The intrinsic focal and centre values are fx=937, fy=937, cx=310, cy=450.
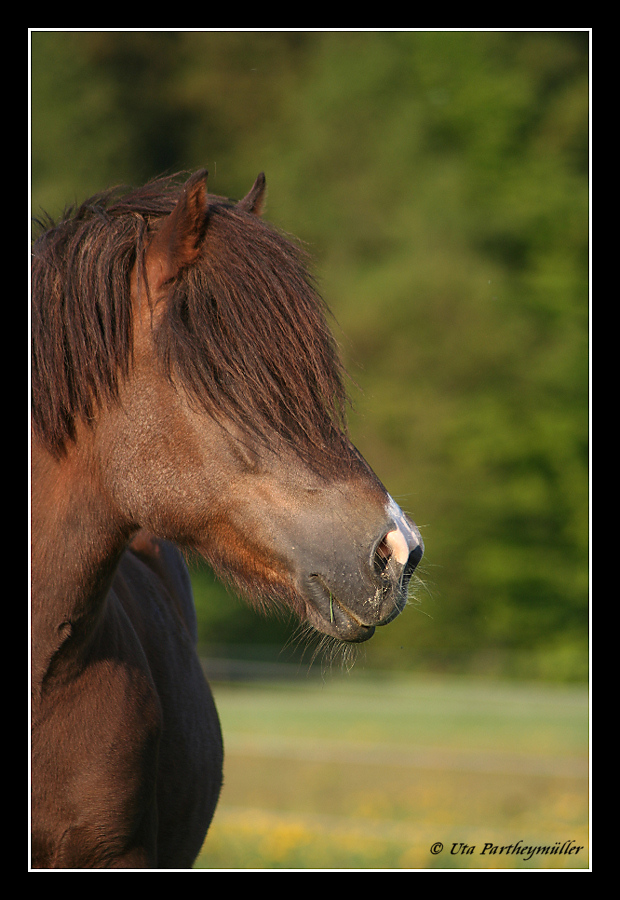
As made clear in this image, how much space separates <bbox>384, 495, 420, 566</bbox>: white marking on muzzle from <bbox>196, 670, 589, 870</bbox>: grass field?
3211 millimetres

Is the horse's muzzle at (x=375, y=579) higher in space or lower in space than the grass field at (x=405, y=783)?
higher

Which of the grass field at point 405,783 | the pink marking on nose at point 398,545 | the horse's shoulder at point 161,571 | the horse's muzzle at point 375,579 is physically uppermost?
the pink marking on nose at point 398,545

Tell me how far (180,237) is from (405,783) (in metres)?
9.55

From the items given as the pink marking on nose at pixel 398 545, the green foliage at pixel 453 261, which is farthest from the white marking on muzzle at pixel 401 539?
the green foliage at pixel 453 261

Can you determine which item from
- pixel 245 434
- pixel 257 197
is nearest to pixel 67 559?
pixel 245 434

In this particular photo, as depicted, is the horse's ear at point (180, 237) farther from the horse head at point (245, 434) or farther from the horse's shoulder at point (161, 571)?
the horse's shoulder at point (161, 571)

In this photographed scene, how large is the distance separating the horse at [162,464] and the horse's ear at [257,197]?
192 millimetres

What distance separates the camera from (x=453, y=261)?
24.9 meters

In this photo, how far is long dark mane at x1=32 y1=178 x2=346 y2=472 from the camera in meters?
2.41

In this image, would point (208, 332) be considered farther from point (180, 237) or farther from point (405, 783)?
point (405, 783)

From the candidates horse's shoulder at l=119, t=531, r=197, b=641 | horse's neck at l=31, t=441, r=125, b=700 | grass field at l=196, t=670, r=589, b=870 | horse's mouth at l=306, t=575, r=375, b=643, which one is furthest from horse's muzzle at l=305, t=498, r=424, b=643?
grass field at l=196, t=670, r=589, b=870

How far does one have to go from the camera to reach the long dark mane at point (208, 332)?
7.90 feet

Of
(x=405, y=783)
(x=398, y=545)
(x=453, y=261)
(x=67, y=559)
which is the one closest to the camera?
(x=398, y=545)
